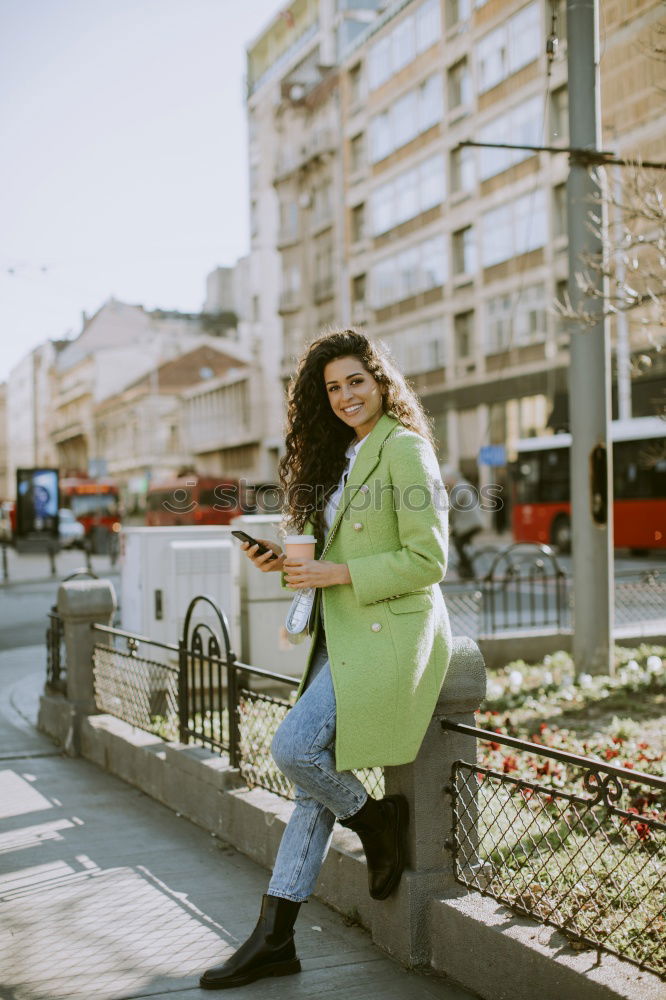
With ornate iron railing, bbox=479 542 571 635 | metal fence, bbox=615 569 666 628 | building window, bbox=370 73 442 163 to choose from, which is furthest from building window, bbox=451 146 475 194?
metal fence, bbox=615 569 666 628

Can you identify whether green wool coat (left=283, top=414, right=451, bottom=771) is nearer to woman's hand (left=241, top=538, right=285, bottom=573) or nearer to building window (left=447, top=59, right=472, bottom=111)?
woman's hand (left=241, top=538, right=285, bottom=573)

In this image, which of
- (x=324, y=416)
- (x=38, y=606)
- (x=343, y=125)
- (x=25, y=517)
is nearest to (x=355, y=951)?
(x=324, y=416)

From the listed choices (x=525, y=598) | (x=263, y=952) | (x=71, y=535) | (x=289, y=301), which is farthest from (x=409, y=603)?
(x=289, y=301)

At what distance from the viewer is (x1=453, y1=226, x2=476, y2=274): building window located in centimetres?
3947

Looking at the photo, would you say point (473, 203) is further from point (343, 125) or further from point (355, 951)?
point (355, 951)

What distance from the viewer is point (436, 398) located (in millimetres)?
41812

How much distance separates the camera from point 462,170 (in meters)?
39.7

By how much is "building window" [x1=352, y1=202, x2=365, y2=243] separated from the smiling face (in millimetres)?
45227

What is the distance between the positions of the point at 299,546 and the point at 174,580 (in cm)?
562

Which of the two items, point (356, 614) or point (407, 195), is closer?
point (356, 614)

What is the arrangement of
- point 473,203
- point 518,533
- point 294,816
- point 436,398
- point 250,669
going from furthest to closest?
point 436,398 < point 473,203 < point 518,533 < point 250,669 < point 294,816

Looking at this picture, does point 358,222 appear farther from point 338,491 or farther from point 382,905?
point 382,905

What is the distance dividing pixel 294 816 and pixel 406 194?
41.7 m

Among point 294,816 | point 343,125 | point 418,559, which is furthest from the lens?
point 343,125
